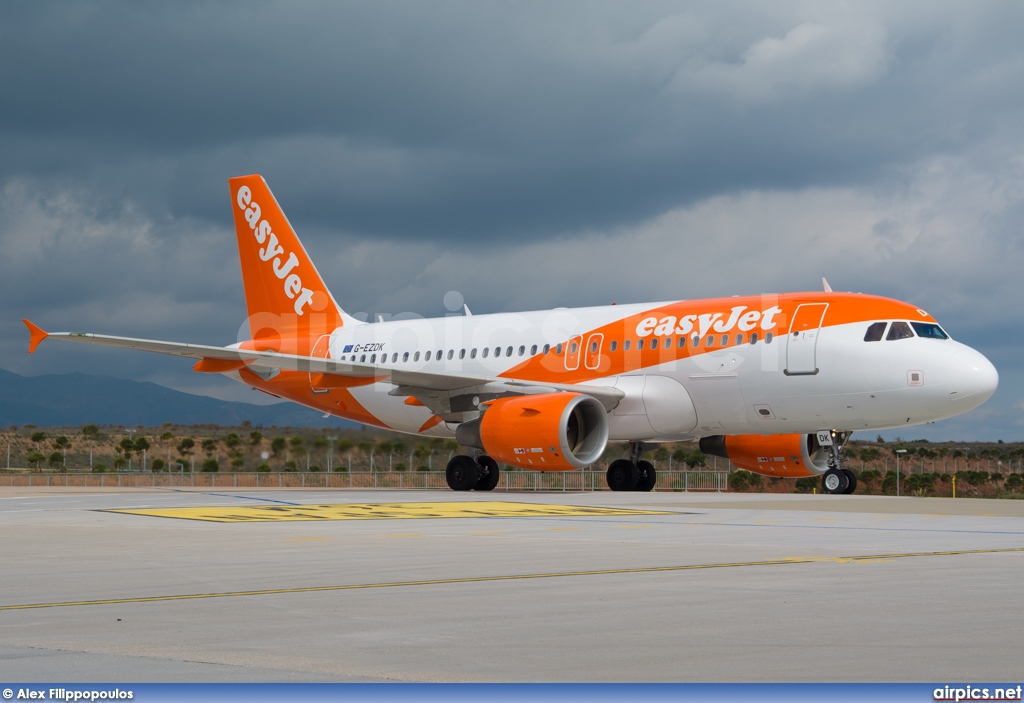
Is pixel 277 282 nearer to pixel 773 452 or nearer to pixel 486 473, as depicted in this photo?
pixel 486 473

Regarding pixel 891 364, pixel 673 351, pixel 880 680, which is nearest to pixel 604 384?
pixel 673 351

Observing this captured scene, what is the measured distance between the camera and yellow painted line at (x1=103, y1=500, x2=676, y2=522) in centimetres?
1786

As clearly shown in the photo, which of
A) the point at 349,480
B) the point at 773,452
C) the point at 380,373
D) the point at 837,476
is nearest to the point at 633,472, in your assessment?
the point at 773,452

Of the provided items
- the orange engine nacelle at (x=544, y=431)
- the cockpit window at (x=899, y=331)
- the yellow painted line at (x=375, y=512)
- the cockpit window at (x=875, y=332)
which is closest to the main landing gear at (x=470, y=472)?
the orange engine nacelle at (x=544, y=431)

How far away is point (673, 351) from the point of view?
90.3ft

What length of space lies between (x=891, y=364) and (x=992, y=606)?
17.9 metres

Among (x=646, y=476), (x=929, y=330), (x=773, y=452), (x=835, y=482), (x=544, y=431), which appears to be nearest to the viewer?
(x=544, y=431)

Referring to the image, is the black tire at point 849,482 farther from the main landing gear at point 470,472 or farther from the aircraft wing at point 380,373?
the main landing gear at point 470,472

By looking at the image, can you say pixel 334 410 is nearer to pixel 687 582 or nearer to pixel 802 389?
pixel 802 389

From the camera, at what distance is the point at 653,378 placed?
91.4 ft

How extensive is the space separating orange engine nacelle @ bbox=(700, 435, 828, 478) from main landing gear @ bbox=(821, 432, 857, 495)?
219 centimetres

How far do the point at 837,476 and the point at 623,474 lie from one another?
6.01 metres

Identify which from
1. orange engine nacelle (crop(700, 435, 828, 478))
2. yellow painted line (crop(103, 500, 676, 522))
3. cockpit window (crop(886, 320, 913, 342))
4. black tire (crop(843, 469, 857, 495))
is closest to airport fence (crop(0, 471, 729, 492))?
orange engine nacelle (crop(700, 435, 828, 478))

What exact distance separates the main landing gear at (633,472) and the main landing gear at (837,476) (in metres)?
4.88
